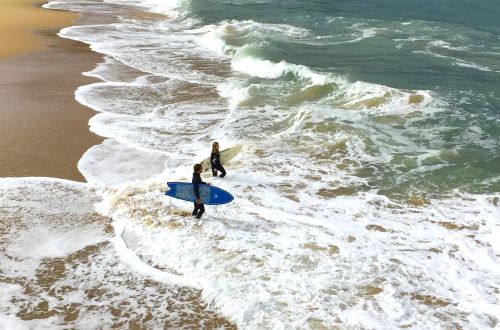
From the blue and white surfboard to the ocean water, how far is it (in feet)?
0.99

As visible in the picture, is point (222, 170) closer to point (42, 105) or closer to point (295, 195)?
point (295, 195)

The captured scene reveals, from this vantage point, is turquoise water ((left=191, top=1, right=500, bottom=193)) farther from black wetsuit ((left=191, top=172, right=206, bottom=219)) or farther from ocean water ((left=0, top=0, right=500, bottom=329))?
black wetsuit ((left=191, top=172, right=206, bottom=219))

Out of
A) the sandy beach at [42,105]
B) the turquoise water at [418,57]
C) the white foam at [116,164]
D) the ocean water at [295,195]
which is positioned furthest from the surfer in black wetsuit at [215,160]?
the turquoise water at [418,57]

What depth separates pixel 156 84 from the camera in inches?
810

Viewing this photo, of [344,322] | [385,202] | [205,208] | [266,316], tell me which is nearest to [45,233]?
[205,208]

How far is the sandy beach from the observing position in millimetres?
12430

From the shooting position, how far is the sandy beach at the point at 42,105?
1243 centimetres

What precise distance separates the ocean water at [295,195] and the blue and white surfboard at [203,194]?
11.9 inches

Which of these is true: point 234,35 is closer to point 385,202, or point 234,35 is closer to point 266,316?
point 385,202

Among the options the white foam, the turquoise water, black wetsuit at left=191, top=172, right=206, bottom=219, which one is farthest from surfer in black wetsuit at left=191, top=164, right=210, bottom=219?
the turquoise water

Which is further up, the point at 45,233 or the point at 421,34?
the point at 421,34

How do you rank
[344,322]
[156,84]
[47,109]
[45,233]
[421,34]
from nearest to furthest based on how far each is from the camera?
1. [344,322]
2. [45,233]
3. [47,109]
4. [156,84]
5. [421,34]

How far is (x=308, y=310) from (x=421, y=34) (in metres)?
28.5

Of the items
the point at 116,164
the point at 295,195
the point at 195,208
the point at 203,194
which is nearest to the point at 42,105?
the point at 116,164
